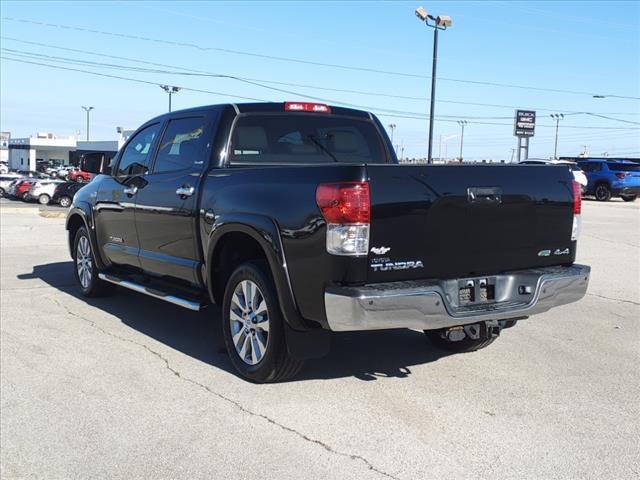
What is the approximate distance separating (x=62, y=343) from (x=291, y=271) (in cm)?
272

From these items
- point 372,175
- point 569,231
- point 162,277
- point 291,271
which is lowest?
point 162,277

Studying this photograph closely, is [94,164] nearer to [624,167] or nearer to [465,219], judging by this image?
[465,219]

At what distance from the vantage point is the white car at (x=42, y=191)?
3325 cm

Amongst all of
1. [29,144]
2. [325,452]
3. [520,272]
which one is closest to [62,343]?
[325,452]

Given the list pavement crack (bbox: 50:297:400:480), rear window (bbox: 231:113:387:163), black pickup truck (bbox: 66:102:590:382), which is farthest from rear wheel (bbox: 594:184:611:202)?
pavement crack (bbox: 50:297:400:480)

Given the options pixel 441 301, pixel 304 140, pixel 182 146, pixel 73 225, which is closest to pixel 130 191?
pixel 182 146

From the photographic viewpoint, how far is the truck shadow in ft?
17.0

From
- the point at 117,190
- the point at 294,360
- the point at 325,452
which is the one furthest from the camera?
the point at 117,190

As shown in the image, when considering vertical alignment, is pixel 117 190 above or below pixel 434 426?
above

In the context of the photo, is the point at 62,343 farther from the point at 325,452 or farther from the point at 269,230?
the point at 325,452

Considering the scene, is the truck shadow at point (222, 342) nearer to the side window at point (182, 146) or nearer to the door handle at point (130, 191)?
the door handle at point (130, 191)

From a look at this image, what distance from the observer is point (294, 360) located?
4656 mm

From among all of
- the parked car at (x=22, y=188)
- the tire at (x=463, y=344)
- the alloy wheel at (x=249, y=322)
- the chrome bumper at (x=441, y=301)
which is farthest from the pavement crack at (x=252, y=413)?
the parked car at (x=22, y=188)

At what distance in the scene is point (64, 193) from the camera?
33375 millimetres
